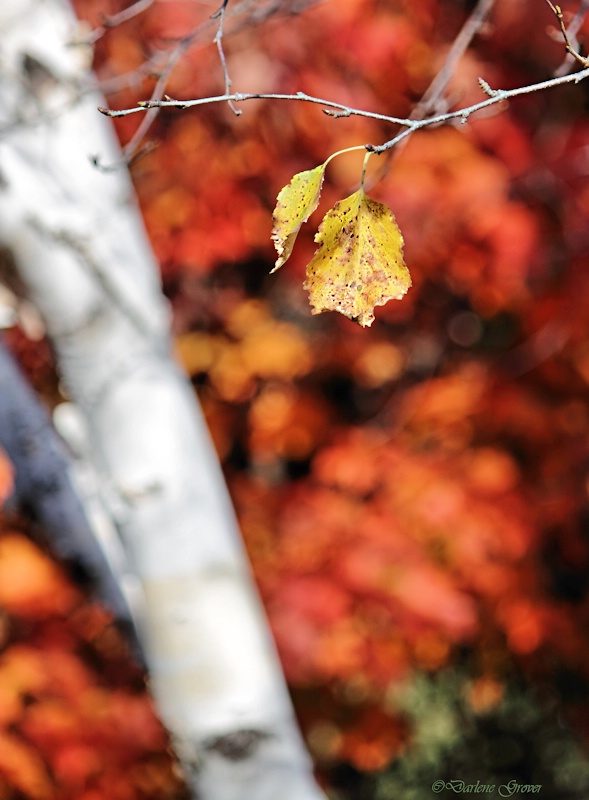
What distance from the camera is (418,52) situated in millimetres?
2832

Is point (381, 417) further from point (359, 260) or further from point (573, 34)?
point (359, 260)

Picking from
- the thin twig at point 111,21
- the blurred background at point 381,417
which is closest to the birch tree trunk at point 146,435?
the thin twig at point 111,21

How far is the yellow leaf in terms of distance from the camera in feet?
2.30

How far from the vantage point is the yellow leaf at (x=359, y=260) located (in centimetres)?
70

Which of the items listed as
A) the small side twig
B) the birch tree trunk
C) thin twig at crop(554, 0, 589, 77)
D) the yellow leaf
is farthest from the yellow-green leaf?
the birch tree trunk

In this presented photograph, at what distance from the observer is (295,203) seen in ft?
2.20

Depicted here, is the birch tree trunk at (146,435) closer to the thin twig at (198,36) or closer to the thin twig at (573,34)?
the thin twig at (198,36)

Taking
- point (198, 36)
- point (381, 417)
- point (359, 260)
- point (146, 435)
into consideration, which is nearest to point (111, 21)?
point (198, 36)

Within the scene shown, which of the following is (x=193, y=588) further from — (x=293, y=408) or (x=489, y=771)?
(x=489, y=771)

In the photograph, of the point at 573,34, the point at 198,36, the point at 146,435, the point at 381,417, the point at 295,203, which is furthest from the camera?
the point at 381,417

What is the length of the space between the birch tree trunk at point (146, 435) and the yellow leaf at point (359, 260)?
80 centimetres

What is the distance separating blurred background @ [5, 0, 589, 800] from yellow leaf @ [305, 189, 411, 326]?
1.32 meters

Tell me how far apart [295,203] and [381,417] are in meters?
3.30

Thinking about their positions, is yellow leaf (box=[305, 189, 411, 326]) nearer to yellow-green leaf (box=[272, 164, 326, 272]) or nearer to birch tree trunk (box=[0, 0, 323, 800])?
yellow-green leaf (box=[272, 164, 326, 272])
